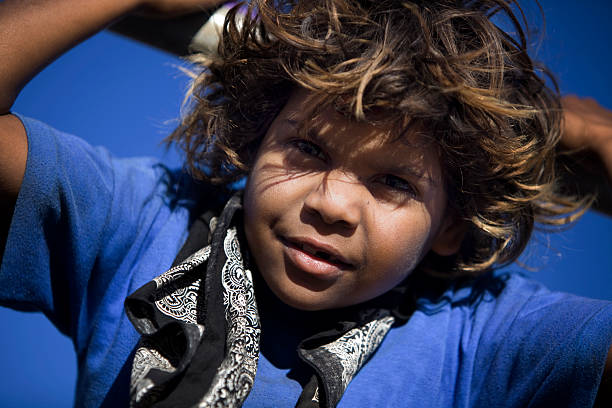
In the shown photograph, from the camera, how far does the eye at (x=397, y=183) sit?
60 centimetres

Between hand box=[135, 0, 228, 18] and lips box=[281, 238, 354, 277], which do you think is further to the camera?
hand box=[135, 0, 228, 18]

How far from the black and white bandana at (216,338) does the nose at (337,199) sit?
13cm

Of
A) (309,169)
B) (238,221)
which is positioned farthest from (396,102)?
(238,221)

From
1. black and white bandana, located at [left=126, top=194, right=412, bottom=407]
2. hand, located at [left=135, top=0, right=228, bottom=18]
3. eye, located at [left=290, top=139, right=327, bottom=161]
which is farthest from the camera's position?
hand, located at [left=135, top=0, right=228, bottom=18]

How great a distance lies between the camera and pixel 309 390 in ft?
Result: 1.85

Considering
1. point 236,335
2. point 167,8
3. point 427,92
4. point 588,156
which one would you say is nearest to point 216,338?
point 236,335

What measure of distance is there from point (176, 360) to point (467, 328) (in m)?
0.42

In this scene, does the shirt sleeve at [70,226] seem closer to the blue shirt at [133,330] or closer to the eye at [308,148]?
the blue shirt at [133,330]

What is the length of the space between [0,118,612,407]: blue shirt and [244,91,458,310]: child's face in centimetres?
12

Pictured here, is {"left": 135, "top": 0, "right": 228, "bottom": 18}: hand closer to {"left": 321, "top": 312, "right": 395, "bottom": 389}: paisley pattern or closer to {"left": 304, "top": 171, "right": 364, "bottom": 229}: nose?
{"left": 304, "top": 171, "right": 364, "bottom": 229}: nose

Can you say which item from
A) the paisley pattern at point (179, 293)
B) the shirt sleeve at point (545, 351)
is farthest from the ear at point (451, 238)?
the paisley pattern at point (179, 293)

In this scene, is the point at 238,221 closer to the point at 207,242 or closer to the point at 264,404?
the point at 207,242

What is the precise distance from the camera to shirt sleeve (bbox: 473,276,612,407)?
58cm

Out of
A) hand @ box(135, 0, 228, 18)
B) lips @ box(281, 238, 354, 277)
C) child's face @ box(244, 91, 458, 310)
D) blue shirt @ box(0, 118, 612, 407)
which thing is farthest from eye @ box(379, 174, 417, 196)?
hand @ box(135, 0, 228, 18)
